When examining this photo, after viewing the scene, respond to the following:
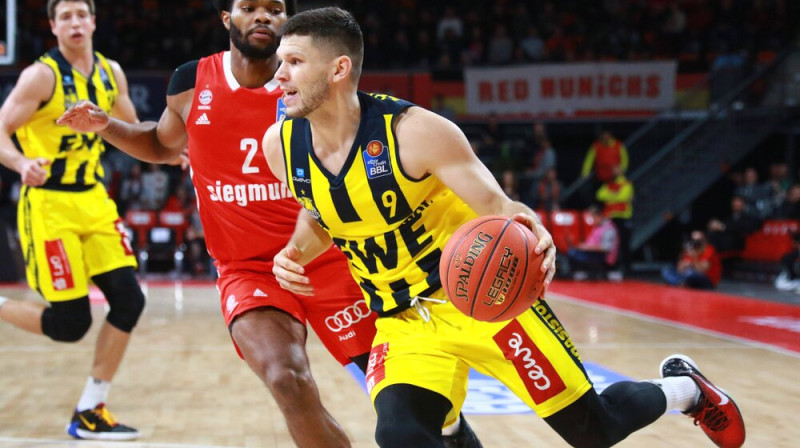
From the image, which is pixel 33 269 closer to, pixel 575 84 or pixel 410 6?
pixel 575 84

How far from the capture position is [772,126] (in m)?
17.4

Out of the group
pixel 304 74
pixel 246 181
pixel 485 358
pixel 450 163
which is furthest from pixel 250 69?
pixel 485 358

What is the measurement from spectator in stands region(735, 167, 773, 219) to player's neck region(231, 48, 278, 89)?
493 inches

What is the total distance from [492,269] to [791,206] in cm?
1244

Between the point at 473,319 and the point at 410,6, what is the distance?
1822 centimetres

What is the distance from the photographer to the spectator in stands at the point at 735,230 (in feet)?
48.4

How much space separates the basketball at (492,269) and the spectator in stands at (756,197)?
1307cm

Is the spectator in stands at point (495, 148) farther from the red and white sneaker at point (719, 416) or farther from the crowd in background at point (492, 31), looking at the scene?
the red and white sneaker at point (719, 416)

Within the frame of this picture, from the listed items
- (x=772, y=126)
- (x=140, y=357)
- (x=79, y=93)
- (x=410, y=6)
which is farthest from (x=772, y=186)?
(x=79, y=93)

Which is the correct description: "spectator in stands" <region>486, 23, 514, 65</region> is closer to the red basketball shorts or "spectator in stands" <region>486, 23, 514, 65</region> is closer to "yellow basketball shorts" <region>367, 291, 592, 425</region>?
the red basketball shorts

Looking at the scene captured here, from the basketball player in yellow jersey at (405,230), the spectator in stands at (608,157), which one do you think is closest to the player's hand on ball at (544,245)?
the basketball player in yellow jersey at (405,230)

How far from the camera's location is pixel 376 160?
10.6 feet

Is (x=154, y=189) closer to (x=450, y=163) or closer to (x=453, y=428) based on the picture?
(x=453, y=428)

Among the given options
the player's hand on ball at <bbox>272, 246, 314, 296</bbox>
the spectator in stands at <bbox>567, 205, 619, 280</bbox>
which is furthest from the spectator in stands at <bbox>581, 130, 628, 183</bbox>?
the player's hand on ball at <bbox>272, 246, 314, 296</bbox>
